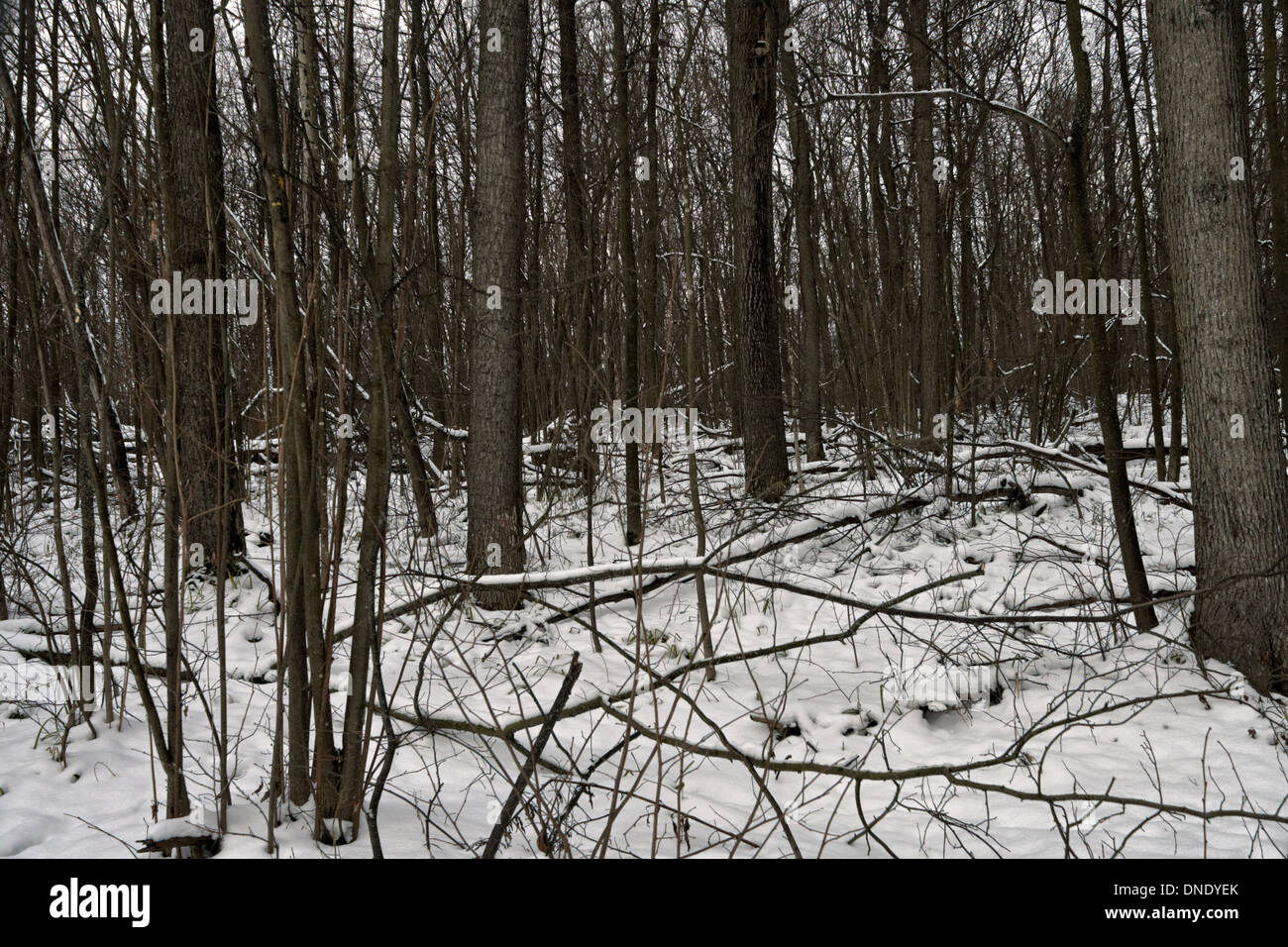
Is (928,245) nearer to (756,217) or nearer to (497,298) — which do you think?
(756,217)

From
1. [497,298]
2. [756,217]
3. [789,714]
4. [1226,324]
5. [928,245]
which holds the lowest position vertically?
[789,714]

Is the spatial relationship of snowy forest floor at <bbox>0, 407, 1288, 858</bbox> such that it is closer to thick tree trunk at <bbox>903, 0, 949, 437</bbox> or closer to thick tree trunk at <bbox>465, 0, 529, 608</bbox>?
thick tree trunk at <bbox>465, 0, 529, 608</bbox>

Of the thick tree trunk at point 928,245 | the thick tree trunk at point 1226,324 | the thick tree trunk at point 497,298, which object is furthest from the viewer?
the thick tree trunk at point 928,245

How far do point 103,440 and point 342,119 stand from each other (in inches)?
53.4

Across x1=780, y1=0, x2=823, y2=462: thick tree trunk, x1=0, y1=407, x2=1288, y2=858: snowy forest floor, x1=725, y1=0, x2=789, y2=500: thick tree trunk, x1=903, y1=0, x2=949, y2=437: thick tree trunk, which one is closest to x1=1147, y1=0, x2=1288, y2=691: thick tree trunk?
x1=0, y1=407, x2=1288, y2=858: snowy forest floor

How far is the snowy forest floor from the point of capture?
2.68 m

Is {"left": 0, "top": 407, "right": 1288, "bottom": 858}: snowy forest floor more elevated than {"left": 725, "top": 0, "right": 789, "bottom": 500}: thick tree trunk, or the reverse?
{"left": 725, "top": 0, "right": 789, "bottom": 500}: thick tree trunk

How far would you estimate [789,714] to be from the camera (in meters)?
4.24

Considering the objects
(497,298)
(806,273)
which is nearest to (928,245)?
(806,273)

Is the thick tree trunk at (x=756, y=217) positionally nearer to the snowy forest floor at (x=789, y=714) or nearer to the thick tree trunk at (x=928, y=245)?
the snowy forest floor at (x=789, y=714)

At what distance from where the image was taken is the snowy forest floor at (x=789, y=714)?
2678 millimetres

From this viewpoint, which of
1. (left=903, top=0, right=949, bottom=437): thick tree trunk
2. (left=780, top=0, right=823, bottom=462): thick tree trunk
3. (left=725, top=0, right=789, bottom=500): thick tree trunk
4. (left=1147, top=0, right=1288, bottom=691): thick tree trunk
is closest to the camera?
(left=1147, top=0, right=1288, bottom=691): thick tree trunk

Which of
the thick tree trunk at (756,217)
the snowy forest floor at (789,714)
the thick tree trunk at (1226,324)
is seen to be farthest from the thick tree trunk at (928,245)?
the thick tree trunk at (1226,324)

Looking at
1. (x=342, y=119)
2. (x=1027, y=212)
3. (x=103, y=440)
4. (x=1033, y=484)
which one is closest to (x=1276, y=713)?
(x=1033, y=484)
